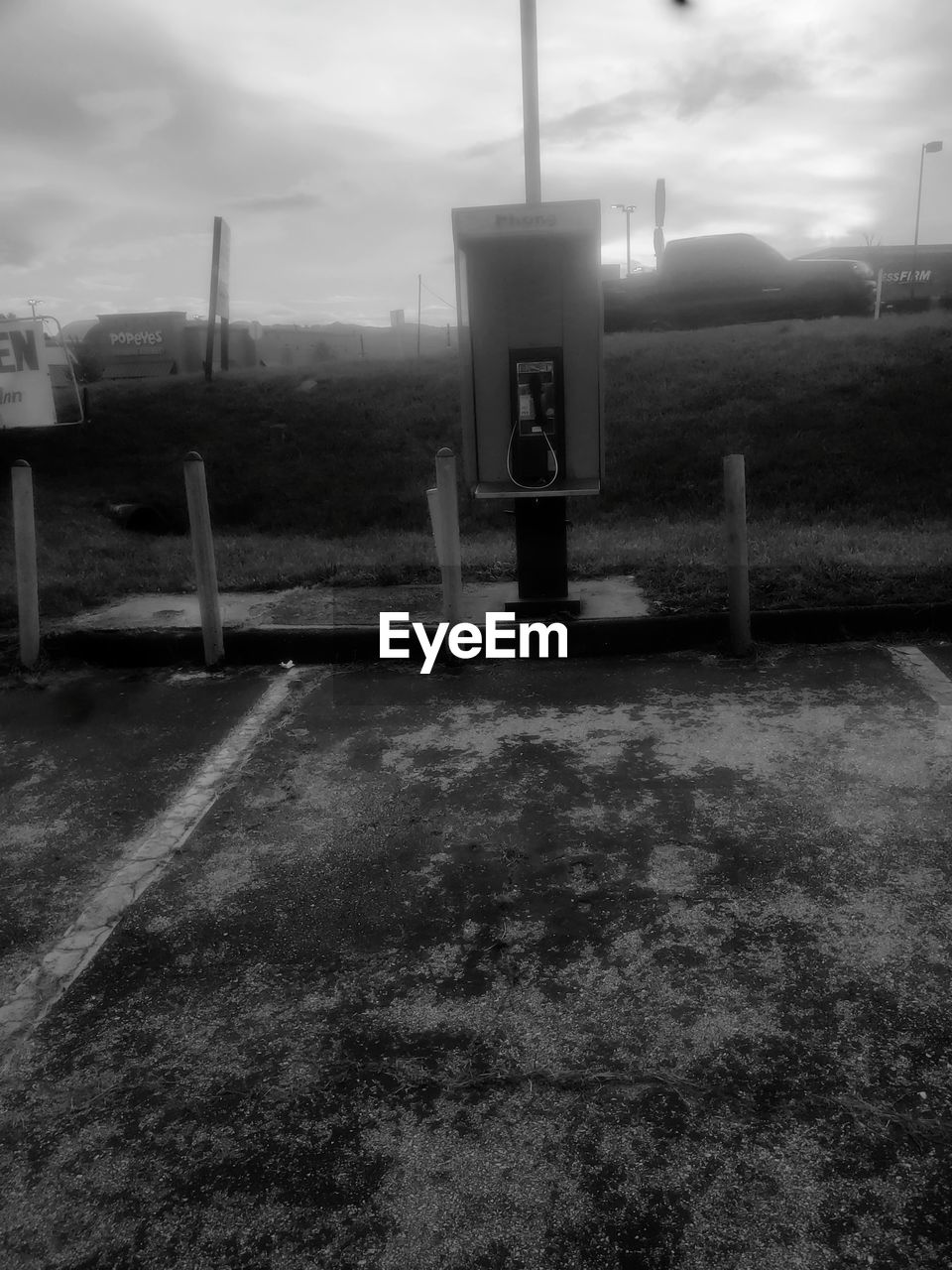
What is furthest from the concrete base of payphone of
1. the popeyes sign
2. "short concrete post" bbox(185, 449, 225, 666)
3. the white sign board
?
the popeyes sign

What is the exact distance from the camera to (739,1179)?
7.02 ft

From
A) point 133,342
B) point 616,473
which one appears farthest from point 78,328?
point 616,473

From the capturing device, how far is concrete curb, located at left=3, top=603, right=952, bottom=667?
609 centimetres

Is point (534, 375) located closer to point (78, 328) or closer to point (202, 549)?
point (202, 549)

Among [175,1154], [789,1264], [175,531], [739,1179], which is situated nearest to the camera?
[789,1264]

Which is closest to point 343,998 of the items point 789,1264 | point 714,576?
point 789,1264

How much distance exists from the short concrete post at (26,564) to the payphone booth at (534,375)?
9.21 feet

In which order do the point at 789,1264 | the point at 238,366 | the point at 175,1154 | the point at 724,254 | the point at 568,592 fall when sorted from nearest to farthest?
the point at 789,1264
the point at 175,1154
the point at 568,592
the point at 724,254
the point at 238,366

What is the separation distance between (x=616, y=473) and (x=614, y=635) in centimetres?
654

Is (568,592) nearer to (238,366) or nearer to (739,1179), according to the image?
(739,1179)

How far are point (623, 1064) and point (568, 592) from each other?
14.6 ft

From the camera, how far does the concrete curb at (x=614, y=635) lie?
20.0 feet

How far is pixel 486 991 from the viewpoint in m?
2.83

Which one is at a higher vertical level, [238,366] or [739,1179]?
[238,366]
